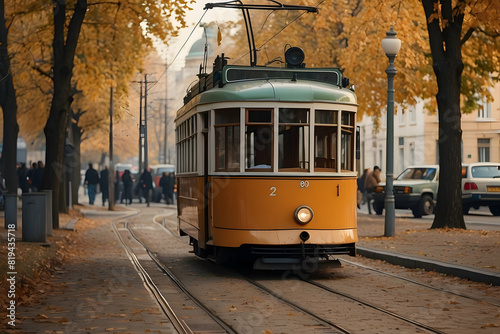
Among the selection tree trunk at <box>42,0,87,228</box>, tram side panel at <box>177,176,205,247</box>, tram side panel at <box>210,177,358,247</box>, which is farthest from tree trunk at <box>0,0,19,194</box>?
tram side panel at <box>210,177,358,247</box>

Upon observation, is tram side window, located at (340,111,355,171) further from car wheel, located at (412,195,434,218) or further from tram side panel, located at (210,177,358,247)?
car wheel, located at (412,195,434,218)

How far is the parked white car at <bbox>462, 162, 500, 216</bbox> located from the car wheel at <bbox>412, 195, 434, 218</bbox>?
110 centimetres

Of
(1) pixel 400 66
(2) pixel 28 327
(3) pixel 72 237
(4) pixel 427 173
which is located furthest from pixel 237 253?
(4) pixel 427 173

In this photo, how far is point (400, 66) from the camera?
2986 cm

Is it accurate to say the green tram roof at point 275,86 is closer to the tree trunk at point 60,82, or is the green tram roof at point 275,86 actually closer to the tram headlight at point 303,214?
the tram headlight at point 303,214

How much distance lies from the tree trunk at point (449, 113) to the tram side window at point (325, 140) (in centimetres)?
825

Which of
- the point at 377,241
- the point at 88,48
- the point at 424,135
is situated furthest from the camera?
the point at 424,135

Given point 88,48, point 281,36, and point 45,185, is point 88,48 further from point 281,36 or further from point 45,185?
point 281,36

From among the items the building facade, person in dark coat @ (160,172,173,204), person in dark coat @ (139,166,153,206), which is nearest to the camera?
person in dark coat @ (139,166,153,206)

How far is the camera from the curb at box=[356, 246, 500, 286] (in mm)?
12547

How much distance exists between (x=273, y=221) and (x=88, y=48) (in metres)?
14.7

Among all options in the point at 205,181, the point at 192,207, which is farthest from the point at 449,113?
the point at 205,181

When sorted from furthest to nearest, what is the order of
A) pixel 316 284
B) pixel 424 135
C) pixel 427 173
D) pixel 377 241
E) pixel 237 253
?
pixel 424 135 → pixel 427 173 → pixel 377 241 → pixel 237 253 → pixel 316 284

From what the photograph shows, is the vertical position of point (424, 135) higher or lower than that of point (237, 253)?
higher
